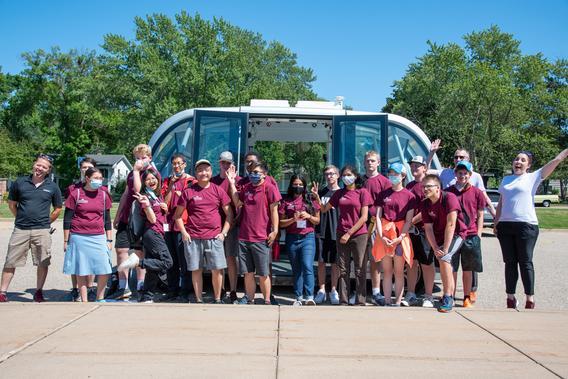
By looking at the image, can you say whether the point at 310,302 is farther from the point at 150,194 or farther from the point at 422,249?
the point at 150,194

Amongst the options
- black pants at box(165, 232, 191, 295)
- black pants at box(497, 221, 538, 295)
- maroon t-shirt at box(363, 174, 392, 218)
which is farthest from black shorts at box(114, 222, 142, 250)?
black pants at box(497, 221, 538, 295)

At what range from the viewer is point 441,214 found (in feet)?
20.7

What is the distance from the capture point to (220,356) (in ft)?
14.6

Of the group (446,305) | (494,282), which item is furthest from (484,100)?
(446,305)

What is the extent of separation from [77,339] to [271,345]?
1.71 m

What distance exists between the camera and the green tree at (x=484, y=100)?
130 feet

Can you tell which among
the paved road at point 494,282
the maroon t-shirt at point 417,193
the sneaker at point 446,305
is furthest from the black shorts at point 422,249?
the paved road at point 494,282

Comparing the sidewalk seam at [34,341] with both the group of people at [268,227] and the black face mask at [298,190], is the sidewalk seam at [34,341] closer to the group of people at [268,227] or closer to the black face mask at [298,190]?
the group of people at [268,227]

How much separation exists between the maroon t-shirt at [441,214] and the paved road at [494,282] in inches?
67.3

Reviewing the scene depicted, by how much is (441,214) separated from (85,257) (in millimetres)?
4133

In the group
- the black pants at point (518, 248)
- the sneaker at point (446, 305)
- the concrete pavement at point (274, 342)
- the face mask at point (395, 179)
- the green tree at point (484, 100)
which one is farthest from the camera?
the green tree at point (484, 100)

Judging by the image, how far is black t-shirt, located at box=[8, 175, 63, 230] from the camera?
6590 millimetres

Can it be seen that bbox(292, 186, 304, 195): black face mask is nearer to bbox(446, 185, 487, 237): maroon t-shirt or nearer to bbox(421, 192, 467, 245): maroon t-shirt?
bbox(421, 192, 467, 245): maroon t-shirt

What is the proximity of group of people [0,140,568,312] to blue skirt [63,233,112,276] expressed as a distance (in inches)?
0.5
